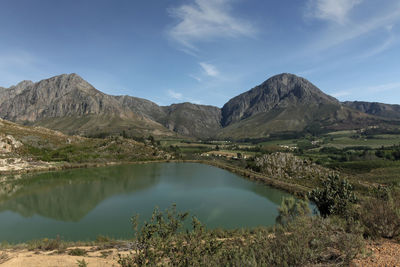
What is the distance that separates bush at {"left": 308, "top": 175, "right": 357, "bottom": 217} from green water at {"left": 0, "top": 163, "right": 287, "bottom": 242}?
6686 mm

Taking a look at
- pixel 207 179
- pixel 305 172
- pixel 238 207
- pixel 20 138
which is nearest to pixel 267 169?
pixel 305 172

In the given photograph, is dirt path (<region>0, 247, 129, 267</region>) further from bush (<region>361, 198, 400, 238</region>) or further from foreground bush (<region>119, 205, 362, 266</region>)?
bush (<region>361, 198, 400, 238</region>)

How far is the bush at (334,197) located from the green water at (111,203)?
6686mm

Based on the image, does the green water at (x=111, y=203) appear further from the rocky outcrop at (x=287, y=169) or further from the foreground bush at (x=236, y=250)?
the foreground bush at (x=236, y=250)

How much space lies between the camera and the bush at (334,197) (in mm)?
21266

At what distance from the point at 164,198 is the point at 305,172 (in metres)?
38.2

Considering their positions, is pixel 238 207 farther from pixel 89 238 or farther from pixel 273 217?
pixel 89 238

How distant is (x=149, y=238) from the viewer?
8.73m

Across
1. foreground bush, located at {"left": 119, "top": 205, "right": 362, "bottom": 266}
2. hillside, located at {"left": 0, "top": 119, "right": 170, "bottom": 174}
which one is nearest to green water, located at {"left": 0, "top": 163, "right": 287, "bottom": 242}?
hillside, located at {"left": 0, "top": 119, "right": 170, "bottom": 174}

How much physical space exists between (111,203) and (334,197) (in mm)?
30893

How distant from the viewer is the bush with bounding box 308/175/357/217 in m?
21.3

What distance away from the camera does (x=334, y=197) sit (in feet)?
73.1

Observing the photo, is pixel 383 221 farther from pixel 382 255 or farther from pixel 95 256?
pixel 95 256

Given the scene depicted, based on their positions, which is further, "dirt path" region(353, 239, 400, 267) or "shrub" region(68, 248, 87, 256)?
"shrub" region(68, 248, 87, 256)
